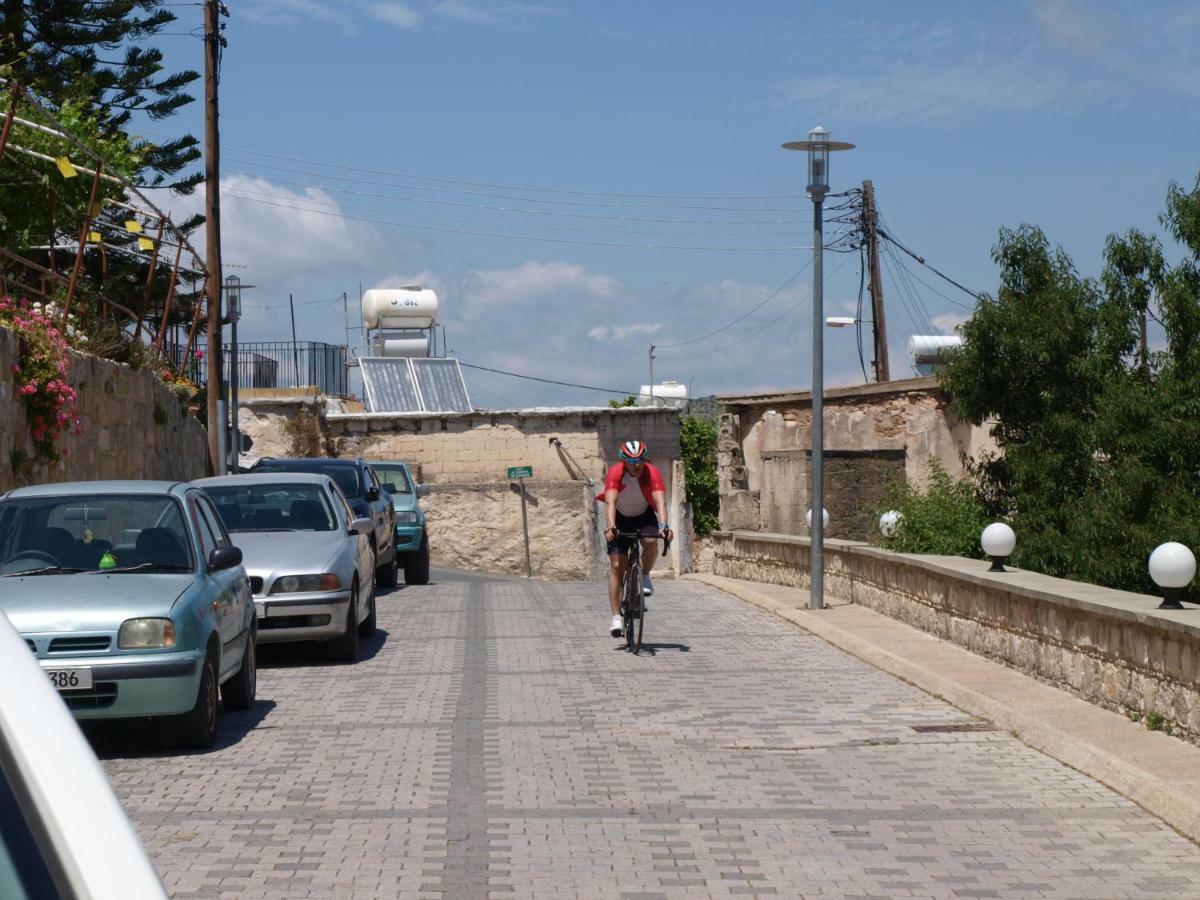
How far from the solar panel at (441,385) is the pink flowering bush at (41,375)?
24128mm

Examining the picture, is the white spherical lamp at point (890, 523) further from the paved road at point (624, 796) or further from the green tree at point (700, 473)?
the green tree at point (700, 473)

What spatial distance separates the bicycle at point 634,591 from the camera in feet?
45.1

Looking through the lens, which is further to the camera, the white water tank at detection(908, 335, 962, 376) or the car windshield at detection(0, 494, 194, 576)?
the white water tank at detection(908, 335, 962, 376)

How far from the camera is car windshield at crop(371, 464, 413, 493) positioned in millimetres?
25250

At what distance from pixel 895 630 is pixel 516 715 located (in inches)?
219

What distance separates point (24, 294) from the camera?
67.7 ft

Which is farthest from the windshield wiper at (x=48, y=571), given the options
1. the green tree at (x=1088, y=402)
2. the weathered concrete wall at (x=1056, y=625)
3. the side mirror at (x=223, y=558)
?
the green tree at (x=1088, y=402)

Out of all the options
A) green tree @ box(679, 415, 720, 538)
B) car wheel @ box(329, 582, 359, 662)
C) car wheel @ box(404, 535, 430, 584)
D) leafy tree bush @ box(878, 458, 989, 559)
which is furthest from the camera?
green tree @ box(679, 415, 720, 538)

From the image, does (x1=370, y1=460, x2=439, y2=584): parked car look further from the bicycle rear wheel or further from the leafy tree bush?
the bicycle rear wheel

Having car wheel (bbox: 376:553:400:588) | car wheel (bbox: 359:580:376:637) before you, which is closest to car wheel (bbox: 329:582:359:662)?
car wheel (bbox: 359:580:376:637)

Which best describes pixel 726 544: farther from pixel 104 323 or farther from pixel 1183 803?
pixel 1183 803

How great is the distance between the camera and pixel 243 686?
10.5 m

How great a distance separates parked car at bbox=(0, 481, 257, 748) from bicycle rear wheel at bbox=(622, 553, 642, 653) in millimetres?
3953

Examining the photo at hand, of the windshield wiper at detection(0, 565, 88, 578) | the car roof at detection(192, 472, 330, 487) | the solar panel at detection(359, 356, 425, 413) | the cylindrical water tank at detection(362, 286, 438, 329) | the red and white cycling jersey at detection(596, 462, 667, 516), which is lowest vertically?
the windshield wiper at detection(0, 565, 88, 578)
